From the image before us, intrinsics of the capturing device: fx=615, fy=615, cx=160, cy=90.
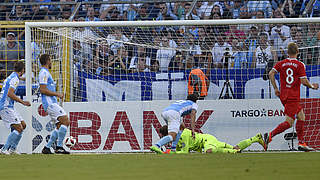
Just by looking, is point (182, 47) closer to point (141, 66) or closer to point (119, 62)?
point (141, 66)

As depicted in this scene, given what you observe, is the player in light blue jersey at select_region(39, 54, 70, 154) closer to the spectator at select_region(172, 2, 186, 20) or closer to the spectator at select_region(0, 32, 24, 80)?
the spectator at select_region(0, 32, 24, 80)

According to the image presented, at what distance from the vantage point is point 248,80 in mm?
13781

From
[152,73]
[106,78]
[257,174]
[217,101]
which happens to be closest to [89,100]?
[106,78]

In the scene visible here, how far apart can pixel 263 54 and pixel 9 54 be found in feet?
20.7

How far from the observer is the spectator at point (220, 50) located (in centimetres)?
1401

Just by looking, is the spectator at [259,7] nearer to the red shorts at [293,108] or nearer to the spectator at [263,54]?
the spectator at [263,54]

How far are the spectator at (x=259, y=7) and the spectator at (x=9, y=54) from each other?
6.15 m

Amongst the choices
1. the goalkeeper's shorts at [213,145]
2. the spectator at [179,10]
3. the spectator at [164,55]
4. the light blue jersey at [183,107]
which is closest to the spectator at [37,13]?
the spectator at [179,10]

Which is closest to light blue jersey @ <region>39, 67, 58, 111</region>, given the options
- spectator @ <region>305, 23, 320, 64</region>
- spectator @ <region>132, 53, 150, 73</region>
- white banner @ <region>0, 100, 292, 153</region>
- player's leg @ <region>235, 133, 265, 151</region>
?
white banner @ <region>0, 100, 292, 153</region>

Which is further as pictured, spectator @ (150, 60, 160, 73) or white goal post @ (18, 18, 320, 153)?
spectator @ (150, 60, 160, 73)

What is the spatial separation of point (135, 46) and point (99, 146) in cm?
252

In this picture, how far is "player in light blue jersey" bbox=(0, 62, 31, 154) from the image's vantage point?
1222 cm

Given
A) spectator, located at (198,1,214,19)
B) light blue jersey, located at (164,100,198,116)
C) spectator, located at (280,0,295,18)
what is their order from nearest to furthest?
light blue jersey, located at (164,100,198,116) < spectator, located at (280,0,295,18) < spectator, located at (198,1,214,19)

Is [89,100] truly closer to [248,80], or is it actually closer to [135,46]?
[135,46]
